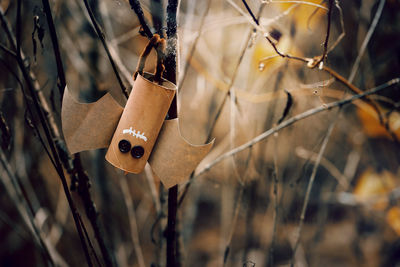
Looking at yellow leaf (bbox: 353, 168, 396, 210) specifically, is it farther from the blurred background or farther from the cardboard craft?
the cardboard craft

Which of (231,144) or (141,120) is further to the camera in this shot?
(231,144)

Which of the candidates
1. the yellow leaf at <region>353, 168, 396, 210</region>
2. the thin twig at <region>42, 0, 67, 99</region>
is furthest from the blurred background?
the thin twig at <region>42, 0, 67, 99</region>

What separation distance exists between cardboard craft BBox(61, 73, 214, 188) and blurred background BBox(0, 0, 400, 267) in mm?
139

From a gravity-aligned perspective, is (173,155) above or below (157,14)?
below

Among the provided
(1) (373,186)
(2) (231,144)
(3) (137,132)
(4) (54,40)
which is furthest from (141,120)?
(1) (373,186)

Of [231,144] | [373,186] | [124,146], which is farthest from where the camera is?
[373,186]

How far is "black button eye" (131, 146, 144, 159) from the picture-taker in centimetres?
31

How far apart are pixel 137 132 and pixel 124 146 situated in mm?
22

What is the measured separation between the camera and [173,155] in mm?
337

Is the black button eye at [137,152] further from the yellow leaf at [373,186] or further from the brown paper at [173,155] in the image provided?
the yellow leaf at [373,186]

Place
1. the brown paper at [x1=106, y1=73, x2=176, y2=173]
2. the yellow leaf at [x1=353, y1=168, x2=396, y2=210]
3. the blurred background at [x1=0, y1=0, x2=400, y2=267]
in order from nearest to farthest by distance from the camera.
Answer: the brown paper at [x1=106, y1=73, x2=176, y2=173], the blurred background at [x1=0, y1=0, x2=400, y2=267], the yellow leaf at [x1=353, y1=168, x2=396, y2=210]

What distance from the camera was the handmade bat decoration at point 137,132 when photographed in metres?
0.31

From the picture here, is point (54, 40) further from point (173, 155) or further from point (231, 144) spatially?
point (231, 144)

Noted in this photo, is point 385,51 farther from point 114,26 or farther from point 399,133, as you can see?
point 114,26
